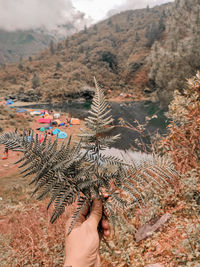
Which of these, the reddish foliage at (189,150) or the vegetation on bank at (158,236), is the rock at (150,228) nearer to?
the vegetation on bank at (158,236)

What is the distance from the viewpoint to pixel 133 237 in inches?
130

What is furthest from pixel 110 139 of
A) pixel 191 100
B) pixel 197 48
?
pixel 197 48

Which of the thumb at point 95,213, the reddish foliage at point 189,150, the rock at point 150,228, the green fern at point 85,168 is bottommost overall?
the rock at point 150,228

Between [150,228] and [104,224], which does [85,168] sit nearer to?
[104,224]

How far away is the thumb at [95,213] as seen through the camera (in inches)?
43.5

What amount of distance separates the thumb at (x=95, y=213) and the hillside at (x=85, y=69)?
51.7 meters

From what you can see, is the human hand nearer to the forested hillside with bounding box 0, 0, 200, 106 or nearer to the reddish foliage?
the reddish foliage

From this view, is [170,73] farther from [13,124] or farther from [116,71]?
[116,71]

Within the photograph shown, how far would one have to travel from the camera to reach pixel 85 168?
1.01 m

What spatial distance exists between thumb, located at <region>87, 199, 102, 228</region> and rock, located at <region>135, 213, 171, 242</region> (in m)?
2.46

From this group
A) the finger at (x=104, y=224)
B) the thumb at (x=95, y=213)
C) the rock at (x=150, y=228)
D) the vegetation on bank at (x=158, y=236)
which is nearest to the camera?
the thumb at (x=95, y=213)

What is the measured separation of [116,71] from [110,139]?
3224 inches

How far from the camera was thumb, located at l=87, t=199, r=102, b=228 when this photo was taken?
3.62 ft

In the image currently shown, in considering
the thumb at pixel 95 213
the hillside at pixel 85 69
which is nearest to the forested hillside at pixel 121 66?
the hillside at pixel 85 69
